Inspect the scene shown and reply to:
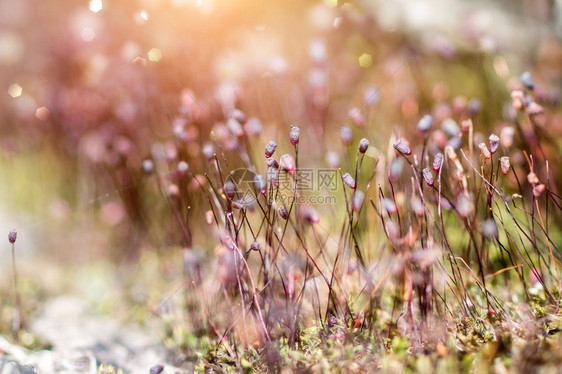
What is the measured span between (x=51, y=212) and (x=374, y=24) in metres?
2.99

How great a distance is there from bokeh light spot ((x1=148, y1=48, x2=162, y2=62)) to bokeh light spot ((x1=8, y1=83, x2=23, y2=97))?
1.30 meters

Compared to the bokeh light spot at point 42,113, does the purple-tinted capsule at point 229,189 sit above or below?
below

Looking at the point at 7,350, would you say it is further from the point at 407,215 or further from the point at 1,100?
the point at 1,100

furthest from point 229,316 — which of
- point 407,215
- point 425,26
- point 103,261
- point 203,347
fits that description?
point 425,26

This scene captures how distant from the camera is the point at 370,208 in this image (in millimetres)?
2299

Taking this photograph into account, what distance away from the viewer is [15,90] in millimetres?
3441

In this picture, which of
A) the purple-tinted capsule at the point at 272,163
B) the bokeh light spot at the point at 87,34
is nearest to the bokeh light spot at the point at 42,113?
the bokeh light spot at the point at 87,34

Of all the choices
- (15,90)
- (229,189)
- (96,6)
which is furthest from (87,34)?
(229,189)

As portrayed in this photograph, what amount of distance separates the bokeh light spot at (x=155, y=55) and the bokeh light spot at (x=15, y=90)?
1301mm

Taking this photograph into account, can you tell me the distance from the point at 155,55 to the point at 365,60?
1.66 metres

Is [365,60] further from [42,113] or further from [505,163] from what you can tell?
[42,113]

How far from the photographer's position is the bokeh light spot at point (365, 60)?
125 inches

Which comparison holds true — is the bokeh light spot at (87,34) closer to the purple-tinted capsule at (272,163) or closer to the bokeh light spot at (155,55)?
the bokeh light spot at (155,55)

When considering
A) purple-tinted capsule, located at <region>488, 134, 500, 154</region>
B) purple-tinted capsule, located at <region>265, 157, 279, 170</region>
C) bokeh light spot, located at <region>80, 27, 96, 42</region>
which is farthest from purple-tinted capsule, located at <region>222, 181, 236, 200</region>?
bokeh light spot, located at <region>80, 27, 96, 42</region>
